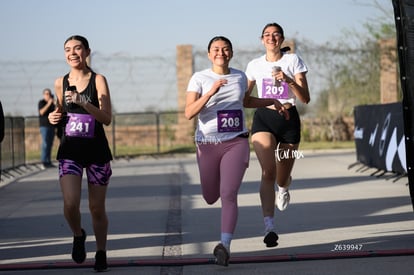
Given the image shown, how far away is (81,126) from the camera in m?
8.39

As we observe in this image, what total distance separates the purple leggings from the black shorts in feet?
3.55

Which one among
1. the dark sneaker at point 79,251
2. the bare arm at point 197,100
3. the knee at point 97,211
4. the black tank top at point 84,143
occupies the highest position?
the bare arm at point 197,100

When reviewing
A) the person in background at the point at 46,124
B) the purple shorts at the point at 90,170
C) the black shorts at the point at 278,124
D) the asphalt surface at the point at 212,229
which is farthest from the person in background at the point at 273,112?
the person in background at the point at 46,124

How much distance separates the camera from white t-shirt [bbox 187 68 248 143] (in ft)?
29.2

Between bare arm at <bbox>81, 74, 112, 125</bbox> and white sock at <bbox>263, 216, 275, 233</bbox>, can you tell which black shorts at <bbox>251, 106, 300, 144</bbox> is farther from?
bare arm at <bbox>81, 74, 112, 125</bbox>

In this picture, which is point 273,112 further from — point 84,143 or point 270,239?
point 84,143

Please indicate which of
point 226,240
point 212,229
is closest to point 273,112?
point 212,229

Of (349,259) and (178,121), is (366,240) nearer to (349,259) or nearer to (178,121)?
(349,259)

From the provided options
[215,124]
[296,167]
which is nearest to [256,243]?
[215,124]

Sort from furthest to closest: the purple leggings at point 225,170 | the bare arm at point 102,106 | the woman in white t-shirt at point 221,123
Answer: the woman in white t-shirt at point 221,123 → the purple leggings at point 225,170 → the bare arm at point 102,106

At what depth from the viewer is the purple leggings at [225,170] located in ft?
28.7

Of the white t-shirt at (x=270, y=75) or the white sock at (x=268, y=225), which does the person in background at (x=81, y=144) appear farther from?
the white t-shirt at (x=270, y=75)

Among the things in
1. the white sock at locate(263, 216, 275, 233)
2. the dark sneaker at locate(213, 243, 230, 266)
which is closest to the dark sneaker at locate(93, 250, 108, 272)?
the dark sneaker at locate(213, 243, 230, 266)

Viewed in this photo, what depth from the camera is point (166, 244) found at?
10156 millimetres
